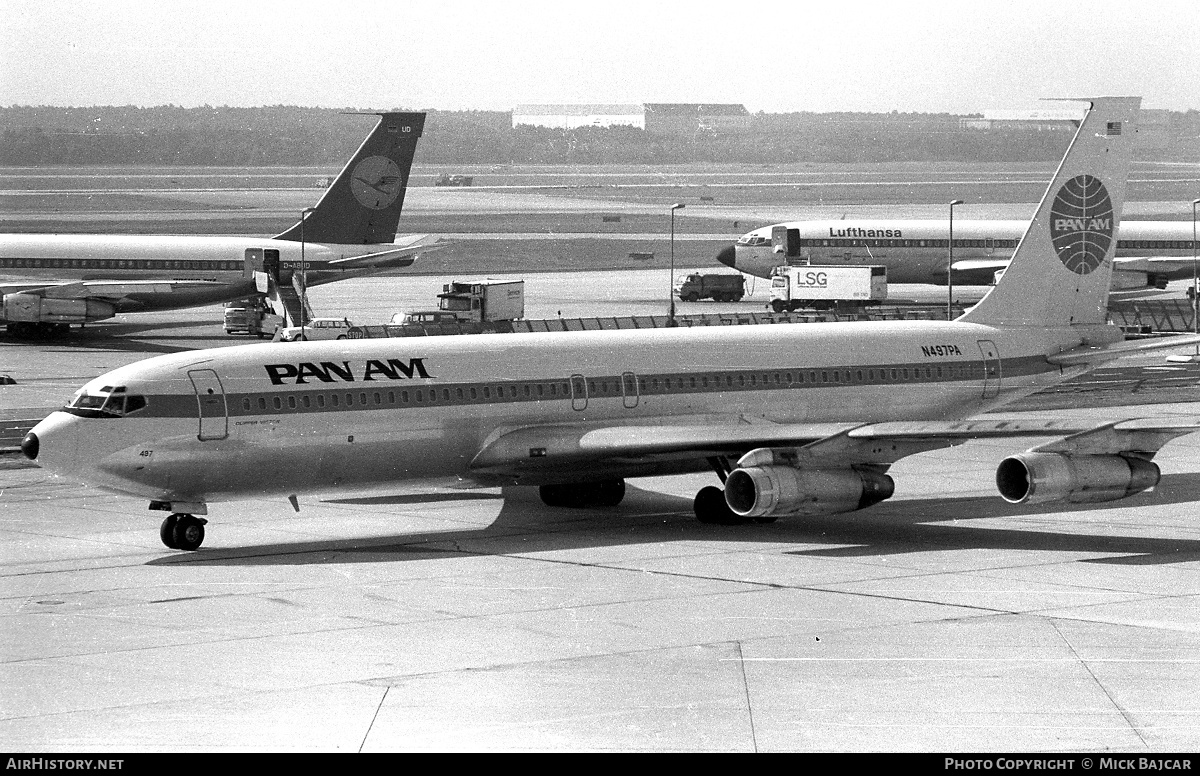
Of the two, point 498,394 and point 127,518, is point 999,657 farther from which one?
point 127,518

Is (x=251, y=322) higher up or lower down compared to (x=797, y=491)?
lower down

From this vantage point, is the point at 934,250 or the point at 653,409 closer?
the point at 653,409

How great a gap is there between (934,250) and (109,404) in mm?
79282

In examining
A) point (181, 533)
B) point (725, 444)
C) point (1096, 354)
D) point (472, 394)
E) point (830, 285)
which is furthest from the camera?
point (830, 285)

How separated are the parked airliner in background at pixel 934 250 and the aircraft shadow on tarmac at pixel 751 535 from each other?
65.2 m

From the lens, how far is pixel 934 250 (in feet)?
349

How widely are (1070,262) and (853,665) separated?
24443 millimetres

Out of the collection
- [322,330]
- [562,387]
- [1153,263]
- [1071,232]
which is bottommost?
[322,330]

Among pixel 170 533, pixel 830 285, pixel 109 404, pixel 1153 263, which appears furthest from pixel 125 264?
pixel 1153 263

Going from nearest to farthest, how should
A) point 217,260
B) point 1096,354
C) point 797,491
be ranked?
point 797,491 → point 1096,354 → point 217,260

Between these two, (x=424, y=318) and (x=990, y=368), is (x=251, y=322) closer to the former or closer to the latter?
(x=424, y=318)

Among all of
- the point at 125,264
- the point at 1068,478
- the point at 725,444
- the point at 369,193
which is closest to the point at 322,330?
the point at 125,264

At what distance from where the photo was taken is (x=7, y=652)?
25.2 m

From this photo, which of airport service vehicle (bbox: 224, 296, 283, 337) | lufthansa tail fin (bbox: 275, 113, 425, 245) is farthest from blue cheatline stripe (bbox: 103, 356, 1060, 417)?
lufthansa tail fin (bbox: 275, 113, 425, 245)
